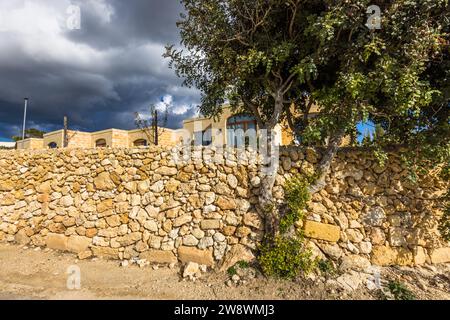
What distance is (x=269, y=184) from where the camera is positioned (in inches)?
216

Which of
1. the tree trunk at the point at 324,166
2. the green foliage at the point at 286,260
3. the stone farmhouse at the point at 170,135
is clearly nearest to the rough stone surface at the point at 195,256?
the green foliage at the point at 286,260

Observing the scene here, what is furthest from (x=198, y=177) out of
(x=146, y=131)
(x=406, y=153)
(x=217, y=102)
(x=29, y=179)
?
(x=146, y=131)

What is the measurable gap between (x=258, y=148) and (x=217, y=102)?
158 centimetres

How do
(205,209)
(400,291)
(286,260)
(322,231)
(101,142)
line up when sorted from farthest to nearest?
(101,142) → (205,209) → (322,231) → (286,260) → (400,291)

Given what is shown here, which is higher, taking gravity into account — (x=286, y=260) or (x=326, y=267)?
(x=286, y=260)

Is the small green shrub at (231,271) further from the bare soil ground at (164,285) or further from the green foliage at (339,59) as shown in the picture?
the green foliage at (339,59)

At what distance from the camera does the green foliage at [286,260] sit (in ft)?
15.9

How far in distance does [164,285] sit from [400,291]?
3.97m

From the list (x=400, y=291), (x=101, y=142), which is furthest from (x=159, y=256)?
(x=101, y=142)

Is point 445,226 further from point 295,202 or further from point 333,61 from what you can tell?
A: point 333,61

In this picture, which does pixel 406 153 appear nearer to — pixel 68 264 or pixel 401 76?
pixel 401 76

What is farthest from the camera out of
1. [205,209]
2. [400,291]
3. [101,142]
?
[101,142]

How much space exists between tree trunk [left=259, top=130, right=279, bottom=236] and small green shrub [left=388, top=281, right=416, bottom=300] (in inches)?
81.2

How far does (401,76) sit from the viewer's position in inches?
172
